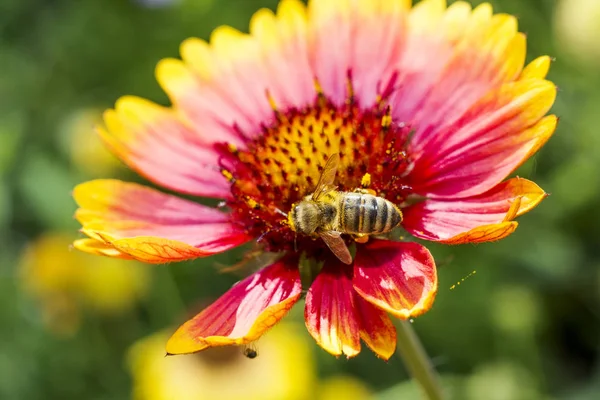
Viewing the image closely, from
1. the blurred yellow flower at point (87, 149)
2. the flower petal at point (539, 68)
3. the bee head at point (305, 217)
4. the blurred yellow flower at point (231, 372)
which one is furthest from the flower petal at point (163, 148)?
the blurred yellow flower at point (87, 149)

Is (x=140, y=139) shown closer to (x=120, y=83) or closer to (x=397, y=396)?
(x=397, y=396)

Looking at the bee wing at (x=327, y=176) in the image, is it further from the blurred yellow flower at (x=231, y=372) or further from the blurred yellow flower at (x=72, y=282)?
Answer: the blurred yellow flower at (x=72, y=282)

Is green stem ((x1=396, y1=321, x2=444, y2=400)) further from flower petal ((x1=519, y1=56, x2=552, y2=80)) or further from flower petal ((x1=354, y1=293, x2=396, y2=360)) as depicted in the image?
flower petal ((x1=519, y1=56, x2=552, y2=80))

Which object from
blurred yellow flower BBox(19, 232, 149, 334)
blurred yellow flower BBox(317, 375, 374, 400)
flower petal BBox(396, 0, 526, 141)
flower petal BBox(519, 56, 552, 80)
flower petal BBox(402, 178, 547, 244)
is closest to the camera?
flower petal BBox(402, 178, 547, 244)

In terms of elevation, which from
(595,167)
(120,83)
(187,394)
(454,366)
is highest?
(120,83)

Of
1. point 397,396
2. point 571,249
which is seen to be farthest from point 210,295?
point 571,249

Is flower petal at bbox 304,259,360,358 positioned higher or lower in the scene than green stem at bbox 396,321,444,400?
higher

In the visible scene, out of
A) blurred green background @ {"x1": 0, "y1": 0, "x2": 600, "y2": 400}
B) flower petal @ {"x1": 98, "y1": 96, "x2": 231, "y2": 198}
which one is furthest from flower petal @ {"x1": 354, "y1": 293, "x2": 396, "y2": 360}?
blurred green background @ {"x1": 0, "y1": 0, "x2": 600, "y2": 400}
